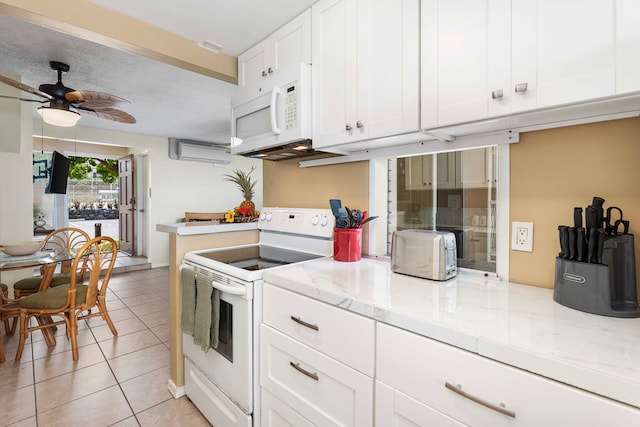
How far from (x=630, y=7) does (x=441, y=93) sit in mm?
504

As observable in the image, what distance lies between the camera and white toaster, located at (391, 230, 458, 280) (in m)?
1.27

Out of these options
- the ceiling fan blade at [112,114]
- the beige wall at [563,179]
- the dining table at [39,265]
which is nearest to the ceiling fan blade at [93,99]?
the ceiling fan blade at [112,114]

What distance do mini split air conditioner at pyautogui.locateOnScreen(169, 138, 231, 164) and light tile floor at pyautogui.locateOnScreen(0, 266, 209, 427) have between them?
3.36 meters

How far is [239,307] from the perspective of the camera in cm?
144

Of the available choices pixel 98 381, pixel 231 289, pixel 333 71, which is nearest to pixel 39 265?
pixel 98 381

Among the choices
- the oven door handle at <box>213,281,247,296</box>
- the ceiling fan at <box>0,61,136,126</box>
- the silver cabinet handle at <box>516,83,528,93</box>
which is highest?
the ceiling fan at <box>0,61,136,126</box>

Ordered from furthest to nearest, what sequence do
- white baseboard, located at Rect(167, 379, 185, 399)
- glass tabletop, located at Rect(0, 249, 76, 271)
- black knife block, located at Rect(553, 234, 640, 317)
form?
1. glass tabletop, located at Rect(0, 249, 76, 271)
2. white baseboard, located at Rect(167, 379, 185, 399)
3. black knife block, located at Rect(553, 234, 640, 317)

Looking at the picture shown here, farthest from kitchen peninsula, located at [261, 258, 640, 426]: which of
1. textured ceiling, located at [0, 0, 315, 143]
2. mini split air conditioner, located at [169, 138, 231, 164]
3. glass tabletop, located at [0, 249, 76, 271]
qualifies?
mini split air conditioner, located at [169, 138, 231, 164]

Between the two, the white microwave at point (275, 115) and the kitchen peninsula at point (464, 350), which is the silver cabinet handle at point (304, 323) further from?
the white microwave at point (275, 115)

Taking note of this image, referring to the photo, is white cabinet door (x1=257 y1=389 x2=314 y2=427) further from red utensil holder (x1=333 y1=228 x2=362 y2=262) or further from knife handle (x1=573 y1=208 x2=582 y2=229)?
knife handle (x1=573 y1=208 x2=582 y2=229)

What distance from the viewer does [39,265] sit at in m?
2.44

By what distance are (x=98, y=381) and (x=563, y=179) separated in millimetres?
2964

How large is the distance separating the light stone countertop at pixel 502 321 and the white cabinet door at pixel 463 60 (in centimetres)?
64

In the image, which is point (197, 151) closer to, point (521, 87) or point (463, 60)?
point (463, 60)
